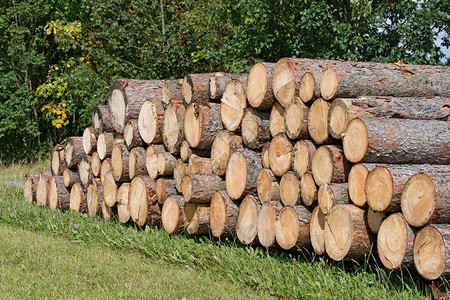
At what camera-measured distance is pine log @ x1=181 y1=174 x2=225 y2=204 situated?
631 centimetres

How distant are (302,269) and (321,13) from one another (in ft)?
24.2

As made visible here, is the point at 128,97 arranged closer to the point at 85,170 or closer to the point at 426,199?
the point at 85,170

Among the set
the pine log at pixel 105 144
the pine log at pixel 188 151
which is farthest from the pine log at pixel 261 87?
the pine log at pixel 105 144

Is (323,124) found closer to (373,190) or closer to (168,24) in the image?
(373,190)

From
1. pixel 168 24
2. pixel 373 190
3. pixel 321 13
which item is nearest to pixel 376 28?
pixel 321 13

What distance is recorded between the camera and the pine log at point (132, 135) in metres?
7.48

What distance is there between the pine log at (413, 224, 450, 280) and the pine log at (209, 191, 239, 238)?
7.79 feet

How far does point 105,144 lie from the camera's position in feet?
27.0

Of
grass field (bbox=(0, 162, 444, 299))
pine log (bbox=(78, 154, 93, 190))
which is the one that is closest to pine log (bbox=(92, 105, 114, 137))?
pine log (bbox=(78, 154, 93, 190))

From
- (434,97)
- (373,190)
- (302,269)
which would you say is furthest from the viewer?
(434,97)

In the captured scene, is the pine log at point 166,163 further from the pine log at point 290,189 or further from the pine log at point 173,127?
the pine log at point 290,189

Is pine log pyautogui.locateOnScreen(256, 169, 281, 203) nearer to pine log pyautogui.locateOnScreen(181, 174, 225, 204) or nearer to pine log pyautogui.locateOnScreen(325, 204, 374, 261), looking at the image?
pine log pyautogui.locateOnScreen(181, 174, 225, 204)

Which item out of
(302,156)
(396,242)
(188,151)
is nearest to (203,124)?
(188,151)

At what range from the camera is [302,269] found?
16.5 feet
